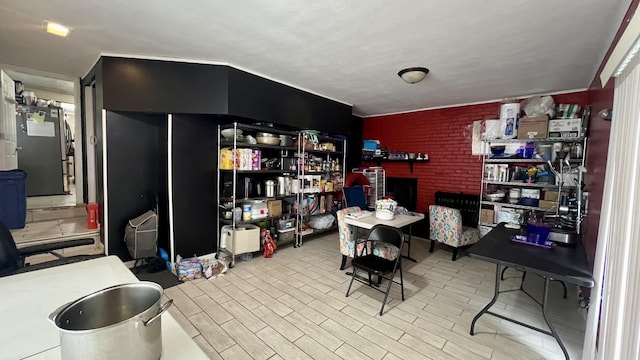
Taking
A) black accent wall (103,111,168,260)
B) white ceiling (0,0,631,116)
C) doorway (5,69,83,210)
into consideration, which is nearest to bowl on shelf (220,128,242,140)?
black accent wall (103,111,168,260)

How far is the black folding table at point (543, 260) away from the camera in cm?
178

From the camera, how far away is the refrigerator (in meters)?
4.50

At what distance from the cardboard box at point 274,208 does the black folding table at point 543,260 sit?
2680 mm

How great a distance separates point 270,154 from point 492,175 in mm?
3799

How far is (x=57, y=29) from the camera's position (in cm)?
243

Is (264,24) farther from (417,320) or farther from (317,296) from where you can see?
(417,320)

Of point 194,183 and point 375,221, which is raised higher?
point 194,183

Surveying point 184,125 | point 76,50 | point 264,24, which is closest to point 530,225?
point 264,24

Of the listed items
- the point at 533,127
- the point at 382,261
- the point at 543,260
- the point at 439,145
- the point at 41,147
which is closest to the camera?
the point at 543,260

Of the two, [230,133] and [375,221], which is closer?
[375,221]

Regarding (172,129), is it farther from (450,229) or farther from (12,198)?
(450,229)

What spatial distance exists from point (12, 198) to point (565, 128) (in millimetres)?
7251

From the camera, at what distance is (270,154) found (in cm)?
436

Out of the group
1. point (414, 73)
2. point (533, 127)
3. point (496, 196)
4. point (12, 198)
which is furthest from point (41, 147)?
point (533, 127)
